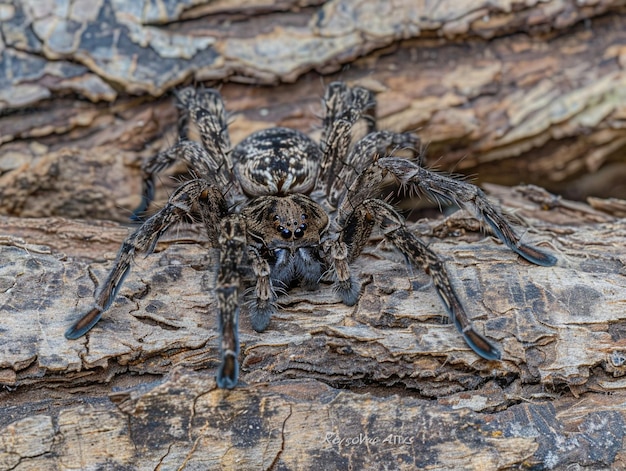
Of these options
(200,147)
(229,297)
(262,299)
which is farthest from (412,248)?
(200,147)

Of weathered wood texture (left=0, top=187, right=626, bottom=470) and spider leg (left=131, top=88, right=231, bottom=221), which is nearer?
weathered wood texture (left=0, top=187, right=626, bottom=470)

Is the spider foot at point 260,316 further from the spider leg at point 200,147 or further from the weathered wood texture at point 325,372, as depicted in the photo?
the spider leg at point 200,147

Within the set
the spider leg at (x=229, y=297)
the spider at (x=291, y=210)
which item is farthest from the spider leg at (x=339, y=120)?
the spider leg at (x=229, y=297)

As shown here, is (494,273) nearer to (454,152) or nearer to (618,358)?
(618,358)

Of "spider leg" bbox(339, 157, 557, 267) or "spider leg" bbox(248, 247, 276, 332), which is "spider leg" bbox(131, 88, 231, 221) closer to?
"spider leg" bbox(248, 247, 276, 332)

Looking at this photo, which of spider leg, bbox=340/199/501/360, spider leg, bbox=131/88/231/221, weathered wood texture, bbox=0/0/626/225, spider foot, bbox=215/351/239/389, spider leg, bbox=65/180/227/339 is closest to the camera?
spider foot, bbox=215/351/239/389

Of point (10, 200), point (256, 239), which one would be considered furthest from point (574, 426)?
point (10, 200)

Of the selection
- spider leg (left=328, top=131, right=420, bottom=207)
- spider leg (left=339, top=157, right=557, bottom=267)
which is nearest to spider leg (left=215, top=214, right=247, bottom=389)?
spider leg (left=339, top=157, right=557, bottom=267)

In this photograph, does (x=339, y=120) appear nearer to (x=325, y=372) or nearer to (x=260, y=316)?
(x=260, y=316)
